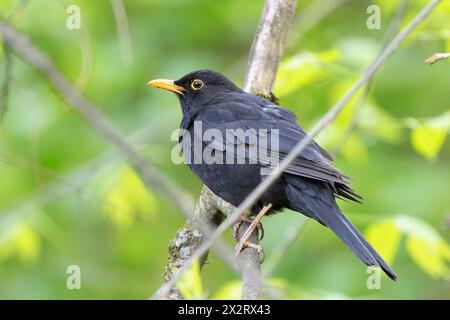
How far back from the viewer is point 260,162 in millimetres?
4160

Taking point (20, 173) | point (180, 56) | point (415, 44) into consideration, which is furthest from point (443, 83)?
point (20, 173)

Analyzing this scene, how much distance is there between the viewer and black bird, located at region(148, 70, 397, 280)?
156 inches

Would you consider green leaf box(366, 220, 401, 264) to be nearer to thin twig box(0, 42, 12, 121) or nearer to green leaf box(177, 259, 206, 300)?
green leaf box(177, 259, 206, 300)

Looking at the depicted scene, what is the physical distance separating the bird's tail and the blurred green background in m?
0.95

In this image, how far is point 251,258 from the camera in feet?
12.4

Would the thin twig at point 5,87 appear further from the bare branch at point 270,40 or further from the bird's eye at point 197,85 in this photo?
the bird's eye at point 197,85

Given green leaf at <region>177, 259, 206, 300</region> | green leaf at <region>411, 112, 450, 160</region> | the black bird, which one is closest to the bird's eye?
the black bird

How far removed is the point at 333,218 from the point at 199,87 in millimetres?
1689

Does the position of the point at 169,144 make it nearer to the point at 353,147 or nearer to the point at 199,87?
the point at 199,87

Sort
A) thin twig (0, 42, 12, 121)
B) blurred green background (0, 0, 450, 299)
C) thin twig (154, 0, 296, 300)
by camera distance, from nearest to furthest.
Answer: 1. thin twig (0, 42, 12, 121)
2. thin twig (154, 0, 296, 300)
3. blurred green background (0, 0, 450, 299)

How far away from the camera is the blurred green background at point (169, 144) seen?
5.35m

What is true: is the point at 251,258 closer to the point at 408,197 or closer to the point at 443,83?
the point at 408,197

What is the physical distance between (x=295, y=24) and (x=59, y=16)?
7.66 feet

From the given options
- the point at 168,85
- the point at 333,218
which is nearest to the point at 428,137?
the point at 333,218
